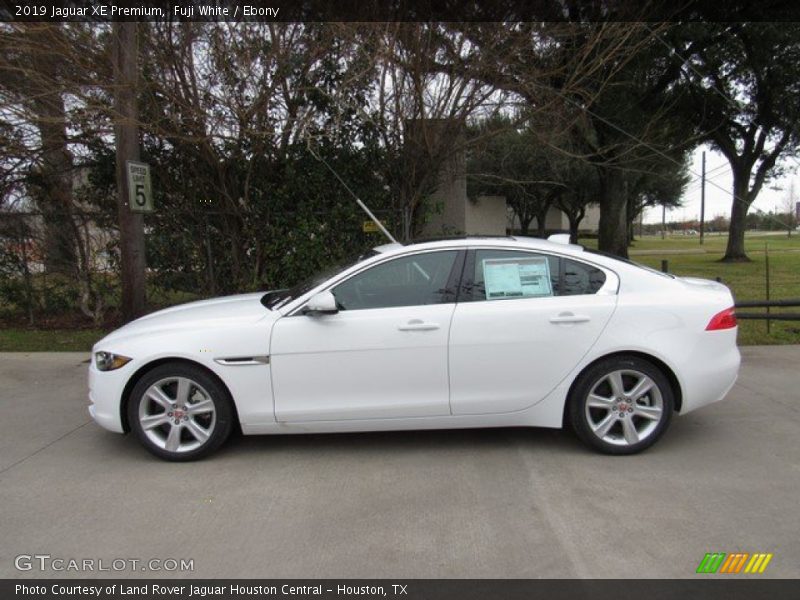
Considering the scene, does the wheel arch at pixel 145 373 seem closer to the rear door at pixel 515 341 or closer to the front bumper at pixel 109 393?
the front bumper at pixel 109 393

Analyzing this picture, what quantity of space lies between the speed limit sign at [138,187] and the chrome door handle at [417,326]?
5128 mm

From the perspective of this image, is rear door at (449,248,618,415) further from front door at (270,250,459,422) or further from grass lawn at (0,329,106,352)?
grass lawn at (0,329,106,352)

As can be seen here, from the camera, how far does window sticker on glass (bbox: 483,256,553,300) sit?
14.4ft

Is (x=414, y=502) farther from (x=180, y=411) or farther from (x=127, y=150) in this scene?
(x=127, y=150)

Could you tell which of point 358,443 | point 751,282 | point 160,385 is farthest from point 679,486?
point 751,282

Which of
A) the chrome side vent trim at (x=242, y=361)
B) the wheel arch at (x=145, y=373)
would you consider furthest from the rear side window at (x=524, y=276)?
the wheel arch at (x=145, y=373)

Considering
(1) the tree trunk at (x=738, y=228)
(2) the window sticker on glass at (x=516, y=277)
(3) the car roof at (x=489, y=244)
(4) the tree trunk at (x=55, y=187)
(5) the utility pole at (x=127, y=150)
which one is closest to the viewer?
(2) the window sticker on glass at (x=516, y=277)

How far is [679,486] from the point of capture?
388 centimetres

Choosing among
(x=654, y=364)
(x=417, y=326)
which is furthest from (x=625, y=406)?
(x=417, y=326)

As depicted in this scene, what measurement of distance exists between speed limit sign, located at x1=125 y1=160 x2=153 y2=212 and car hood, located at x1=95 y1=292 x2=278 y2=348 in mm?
3543

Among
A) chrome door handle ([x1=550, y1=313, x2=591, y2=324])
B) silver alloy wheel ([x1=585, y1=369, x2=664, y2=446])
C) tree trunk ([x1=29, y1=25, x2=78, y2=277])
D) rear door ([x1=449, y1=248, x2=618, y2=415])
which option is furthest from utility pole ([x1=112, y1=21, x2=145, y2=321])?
silver alloy wheel ([x1=585, y1=369, x2=664, y2=446])

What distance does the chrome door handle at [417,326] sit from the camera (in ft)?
13.8

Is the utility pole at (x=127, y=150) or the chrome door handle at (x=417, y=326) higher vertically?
the utility pole at (x=127, y=150)
